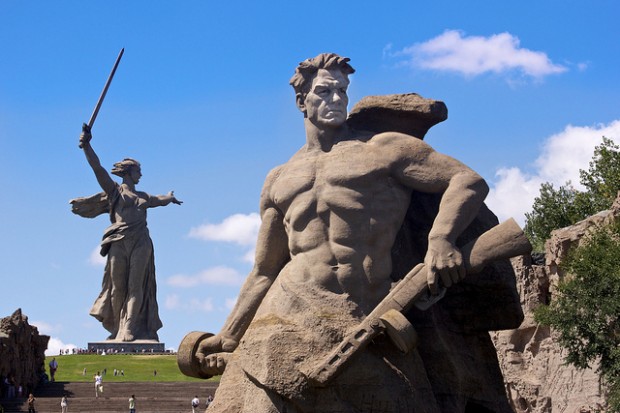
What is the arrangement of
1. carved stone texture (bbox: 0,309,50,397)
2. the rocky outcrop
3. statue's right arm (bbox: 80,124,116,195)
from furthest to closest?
statue's right arm (bbox: 80,124,116,195) → carved stone texture (bbox: 0,309,50,397) → the rocky outcrop

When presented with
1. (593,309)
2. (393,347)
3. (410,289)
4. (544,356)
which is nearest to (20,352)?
(544,356)

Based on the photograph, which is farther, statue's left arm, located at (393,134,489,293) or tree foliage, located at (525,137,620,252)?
tree foliage, located at (525,137,620,252)

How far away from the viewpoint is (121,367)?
34.8 metres

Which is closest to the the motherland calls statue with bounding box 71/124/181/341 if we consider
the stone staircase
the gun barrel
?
the stone staircase

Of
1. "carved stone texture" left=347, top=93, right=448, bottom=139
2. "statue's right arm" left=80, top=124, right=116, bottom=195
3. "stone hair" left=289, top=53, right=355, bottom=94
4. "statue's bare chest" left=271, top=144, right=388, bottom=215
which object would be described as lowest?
"statue's bare chest" left=271, top=144, right=388, bottom=215

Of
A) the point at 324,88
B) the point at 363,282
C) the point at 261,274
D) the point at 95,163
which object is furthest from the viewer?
the point at 95,163

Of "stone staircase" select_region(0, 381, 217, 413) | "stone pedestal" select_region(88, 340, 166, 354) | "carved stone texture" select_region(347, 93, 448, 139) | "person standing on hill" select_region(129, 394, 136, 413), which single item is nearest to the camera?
"carved stone texture" select_region(347, 93, 448, 139)

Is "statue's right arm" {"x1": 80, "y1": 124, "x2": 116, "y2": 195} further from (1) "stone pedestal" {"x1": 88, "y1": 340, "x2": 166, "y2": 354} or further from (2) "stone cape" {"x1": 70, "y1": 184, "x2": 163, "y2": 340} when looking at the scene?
(1) "stone pedestal" {"x1": 88, "y1": 340, "x2": 166, "y2": 354}

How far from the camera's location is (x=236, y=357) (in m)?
8.44

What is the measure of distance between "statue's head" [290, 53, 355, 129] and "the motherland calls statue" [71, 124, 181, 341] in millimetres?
31837

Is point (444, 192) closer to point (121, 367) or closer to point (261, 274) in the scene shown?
point (261, 274)

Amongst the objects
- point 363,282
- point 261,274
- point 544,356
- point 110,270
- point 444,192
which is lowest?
point 363,282

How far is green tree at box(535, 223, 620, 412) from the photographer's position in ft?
59.9

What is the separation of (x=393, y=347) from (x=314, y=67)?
89.8 inches
